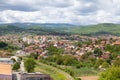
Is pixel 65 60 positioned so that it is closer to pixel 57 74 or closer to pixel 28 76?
pixel 57 74

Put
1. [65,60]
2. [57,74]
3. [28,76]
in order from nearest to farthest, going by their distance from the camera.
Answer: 1. [28,76]
2. [57,74]
3. [65,60]

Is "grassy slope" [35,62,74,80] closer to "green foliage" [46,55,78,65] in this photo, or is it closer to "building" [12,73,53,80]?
"building" [12,73,53,80]

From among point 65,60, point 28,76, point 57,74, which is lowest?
point 65,60

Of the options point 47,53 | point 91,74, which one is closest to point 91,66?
point 91,74

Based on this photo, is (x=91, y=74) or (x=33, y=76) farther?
(x=91, y=74)

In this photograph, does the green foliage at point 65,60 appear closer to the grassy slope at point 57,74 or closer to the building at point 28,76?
the grassy slope at point 57,74

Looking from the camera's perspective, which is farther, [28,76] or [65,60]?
[65,60]

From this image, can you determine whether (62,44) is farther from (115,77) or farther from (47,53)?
(115,77)

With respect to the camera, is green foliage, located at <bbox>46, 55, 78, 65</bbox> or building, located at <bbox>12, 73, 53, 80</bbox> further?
green foliage, located at <bbox>46, 55, 78, 65</bbox>

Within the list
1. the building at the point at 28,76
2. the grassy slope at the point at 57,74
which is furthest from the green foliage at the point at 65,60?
the building at the point at 28,76

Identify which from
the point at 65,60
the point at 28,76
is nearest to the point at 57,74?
the point at 28,76

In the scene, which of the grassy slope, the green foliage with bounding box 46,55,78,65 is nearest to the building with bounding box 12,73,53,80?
the grassy slope
